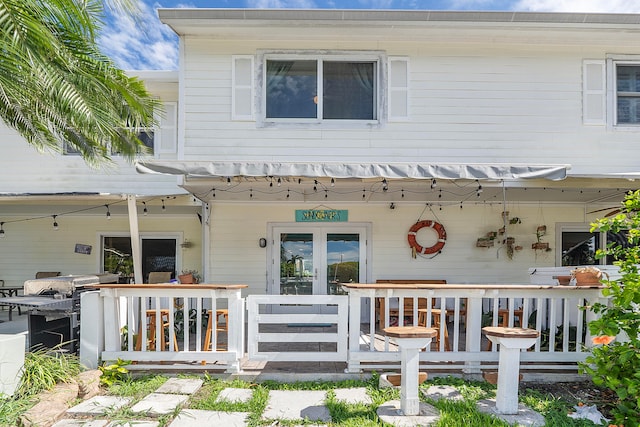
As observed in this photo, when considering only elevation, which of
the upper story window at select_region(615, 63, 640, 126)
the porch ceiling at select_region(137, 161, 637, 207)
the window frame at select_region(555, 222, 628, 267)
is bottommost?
the window frame at select_region(555, 222, 628, 267)

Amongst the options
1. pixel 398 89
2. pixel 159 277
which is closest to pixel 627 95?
pixel 398 89

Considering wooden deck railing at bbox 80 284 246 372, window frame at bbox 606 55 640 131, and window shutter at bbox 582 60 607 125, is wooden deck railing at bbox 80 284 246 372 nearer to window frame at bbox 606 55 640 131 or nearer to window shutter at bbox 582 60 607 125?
window shutter at bbox 582 60 607 125

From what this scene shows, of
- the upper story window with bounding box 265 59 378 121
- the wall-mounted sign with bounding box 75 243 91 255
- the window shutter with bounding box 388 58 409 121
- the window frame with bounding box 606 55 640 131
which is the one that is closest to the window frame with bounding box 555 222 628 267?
the window frame with bounding box 606 55 640 131

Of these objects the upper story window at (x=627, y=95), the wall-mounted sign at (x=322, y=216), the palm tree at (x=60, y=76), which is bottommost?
the wall-mounted sign at (x=322, y=216)

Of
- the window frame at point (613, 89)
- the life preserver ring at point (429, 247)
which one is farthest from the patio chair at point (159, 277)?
the window frame at point (613, 89)

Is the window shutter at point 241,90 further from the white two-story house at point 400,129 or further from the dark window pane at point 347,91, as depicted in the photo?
the dark window pane at point 347,91

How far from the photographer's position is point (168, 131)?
336 inches

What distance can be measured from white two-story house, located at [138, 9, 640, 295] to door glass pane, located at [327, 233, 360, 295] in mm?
20

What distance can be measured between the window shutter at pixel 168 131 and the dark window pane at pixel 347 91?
3389 mm

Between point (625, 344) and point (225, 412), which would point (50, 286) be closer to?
point (225, 412)

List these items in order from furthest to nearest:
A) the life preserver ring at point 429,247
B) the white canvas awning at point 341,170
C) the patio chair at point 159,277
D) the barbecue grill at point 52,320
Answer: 1. the patio chair at point 159,277
2. the life preserver ring at point 429,247
3. the white canvas awning at point 341,170
4. the barbecue grill at point 52,320

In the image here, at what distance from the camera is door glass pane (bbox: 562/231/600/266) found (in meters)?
7.87

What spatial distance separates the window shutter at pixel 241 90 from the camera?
7355mm

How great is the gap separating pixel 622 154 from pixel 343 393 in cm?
698
